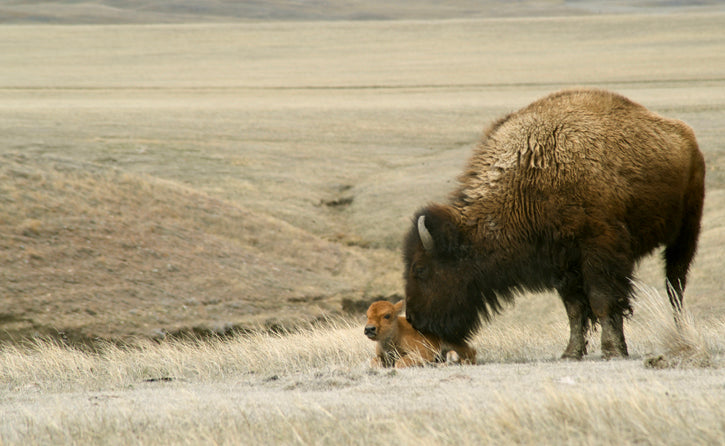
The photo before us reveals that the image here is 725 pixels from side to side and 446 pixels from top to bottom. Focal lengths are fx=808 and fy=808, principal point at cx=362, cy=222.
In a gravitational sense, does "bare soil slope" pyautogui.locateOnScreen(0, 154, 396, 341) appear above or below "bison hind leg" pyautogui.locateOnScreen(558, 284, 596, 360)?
below

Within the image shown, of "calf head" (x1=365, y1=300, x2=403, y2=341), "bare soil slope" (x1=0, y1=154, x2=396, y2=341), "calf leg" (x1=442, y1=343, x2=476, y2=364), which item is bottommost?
"bare soil slope" (x1=0, y1=154, x2=396, y2=341)

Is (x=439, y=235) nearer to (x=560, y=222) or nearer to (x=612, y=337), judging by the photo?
(x=560, y=222)

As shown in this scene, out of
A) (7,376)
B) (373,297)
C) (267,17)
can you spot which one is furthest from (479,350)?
(267,17)

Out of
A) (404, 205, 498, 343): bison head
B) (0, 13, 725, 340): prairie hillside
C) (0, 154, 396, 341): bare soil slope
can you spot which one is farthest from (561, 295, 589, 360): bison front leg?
(0, 154, 396, 341): bare soil slope

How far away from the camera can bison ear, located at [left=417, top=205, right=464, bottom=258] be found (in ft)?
26.0

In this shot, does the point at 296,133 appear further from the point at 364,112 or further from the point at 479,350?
the point at 479,350

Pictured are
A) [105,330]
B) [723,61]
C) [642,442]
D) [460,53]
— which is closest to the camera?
[642,442]

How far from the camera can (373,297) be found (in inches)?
745

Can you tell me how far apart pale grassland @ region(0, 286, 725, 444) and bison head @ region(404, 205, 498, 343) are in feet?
1.68

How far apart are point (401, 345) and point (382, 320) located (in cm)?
32

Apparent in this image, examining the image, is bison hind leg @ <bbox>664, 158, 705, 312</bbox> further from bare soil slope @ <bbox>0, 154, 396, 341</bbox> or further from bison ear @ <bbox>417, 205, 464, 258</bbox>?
bare soil slope @ <bbox>0, 154, 396, 341</bbox>

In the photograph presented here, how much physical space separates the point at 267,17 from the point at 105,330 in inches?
6142

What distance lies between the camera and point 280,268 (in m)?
20.1

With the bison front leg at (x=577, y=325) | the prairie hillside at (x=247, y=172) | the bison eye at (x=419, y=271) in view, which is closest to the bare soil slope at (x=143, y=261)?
the prairie hillside at (x=247, y=172)
